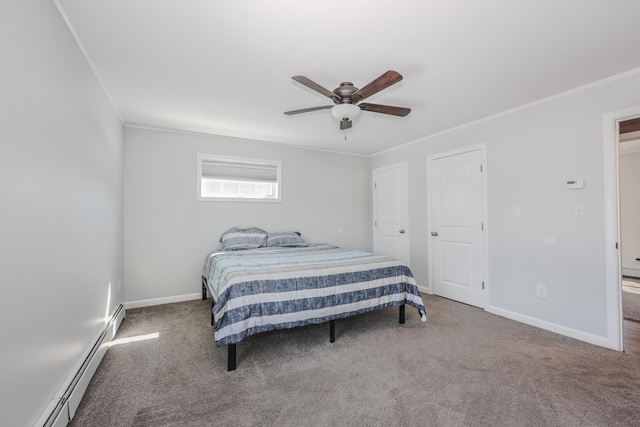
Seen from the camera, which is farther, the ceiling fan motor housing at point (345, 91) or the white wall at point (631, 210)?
the white wall at point (631, 210)

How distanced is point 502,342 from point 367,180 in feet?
11.8

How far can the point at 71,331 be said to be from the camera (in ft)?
5.88

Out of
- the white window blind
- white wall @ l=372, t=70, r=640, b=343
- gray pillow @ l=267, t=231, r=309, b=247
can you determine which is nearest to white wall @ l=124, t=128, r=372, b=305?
the white window blind

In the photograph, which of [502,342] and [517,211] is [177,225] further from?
[517,211]

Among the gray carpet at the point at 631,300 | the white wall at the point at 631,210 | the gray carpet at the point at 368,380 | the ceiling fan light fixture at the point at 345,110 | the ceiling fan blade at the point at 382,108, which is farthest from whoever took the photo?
the white wall at the point at 631,210

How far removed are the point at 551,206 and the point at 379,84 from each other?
7.65ft

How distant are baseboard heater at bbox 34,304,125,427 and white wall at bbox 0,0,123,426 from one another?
0.14 feet

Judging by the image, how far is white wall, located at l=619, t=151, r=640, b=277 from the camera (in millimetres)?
5273

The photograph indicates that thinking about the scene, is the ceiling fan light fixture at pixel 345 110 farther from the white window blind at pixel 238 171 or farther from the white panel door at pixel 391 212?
the white panel door at pixel 391 212

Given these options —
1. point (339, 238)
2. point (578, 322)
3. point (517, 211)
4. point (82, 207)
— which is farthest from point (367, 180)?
point (82, 207)

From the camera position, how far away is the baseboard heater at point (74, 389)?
1.43 m

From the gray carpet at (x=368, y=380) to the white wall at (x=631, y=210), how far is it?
426cm

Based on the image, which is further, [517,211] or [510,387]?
[517,211]

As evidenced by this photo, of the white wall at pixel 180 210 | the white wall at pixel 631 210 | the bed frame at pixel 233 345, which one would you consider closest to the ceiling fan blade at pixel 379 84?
the bed frame at pixel 233 345
